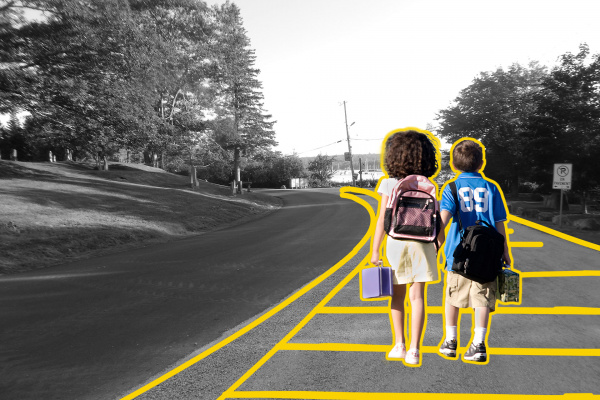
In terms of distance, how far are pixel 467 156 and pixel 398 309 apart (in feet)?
3.18

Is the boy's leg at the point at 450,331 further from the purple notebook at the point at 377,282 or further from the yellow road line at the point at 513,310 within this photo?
the yellow road line at the point at 513,310

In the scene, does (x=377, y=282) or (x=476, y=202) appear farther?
(x=476, y=202)

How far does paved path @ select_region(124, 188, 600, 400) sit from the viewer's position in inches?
126

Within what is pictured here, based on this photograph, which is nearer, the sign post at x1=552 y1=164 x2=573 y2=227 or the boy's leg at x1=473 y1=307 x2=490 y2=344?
the boy's leg at x1=473 y1=307 x2=490 y2=344

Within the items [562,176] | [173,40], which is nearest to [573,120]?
[562,176]

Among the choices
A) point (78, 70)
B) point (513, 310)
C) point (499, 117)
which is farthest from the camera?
point (499, 117)

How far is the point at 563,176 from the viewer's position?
15867mm

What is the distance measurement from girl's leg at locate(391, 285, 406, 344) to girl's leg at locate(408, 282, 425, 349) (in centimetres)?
5

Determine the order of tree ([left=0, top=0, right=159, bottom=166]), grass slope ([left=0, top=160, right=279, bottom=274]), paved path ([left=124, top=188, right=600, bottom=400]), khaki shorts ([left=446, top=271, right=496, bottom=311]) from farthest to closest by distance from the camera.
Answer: tree ([left=0, top=0, right=159, bottom=166]), grass slope ([left=0, top=160, right=279, bottom=274]), paved path ([left=124, top=188, right=600, bottom=400]), khaki shorts ([left=446, top=271, right=496, bottom=311])

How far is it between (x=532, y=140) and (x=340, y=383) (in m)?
23.4

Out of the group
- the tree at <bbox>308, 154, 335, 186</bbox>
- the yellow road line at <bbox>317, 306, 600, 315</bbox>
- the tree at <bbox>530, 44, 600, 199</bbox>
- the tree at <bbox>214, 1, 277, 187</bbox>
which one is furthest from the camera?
the tree at <bbox>308, 154, 335, 186</bbox>

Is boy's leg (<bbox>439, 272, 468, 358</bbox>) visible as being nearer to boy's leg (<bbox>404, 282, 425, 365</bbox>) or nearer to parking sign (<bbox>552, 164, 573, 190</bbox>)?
boy's leg (<bbox>404, 282, 425, 365</bbox>)

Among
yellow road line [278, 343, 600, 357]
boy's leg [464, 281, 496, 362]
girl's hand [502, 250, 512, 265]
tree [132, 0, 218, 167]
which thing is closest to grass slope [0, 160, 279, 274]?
tree [132, 0, 218, 167]

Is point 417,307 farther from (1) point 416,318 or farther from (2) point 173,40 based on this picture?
(2) point 173,40
